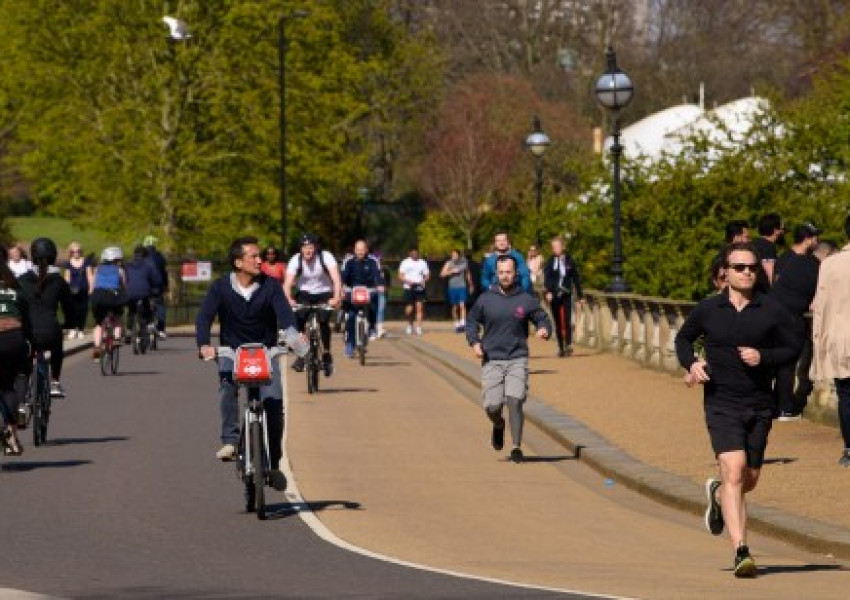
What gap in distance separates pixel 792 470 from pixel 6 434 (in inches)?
226

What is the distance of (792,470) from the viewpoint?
1745 cm

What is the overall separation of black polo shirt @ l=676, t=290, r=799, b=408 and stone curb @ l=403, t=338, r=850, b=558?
1.05 metres

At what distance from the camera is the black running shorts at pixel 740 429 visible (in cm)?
1249

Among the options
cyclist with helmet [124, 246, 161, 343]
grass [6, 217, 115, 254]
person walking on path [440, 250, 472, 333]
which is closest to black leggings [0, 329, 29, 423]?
cyclist with helmet [124, 246, 161, 343]

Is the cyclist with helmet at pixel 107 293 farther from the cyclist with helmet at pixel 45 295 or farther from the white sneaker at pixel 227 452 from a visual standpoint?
the white sneaker at pixel 227 452

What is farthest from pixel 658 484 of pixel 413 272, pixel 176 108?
pixel 176 108

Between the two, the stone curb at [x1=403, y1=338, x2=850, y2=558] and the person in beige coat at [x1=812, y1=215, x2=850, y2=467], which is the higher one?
the person in beige coat at [x1=812, y1=215, x2=850, y2=467]

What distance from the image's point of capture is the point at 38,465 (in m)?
19.0

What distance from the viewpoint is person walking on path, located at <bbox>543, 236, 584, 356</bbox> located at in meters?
36.1

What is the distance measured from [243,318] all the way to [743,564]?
15.5 feet

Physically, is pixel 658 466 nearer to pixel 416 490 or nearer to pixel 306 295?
pixel 416 490

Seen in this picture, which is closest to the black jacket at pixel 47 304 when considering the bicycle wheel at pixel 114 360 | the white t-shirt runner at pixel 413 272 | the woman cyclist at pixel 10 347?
the woman cyclist at pixel 10 347

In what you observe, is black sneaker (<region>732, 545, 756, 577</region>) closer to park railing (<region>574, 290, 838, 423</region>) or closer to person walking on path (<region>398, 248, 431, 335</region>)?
park railing (<region>574, 290, 838, 423</region>)

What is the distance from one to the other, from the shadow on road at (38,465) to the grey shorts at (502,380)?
121 inches
